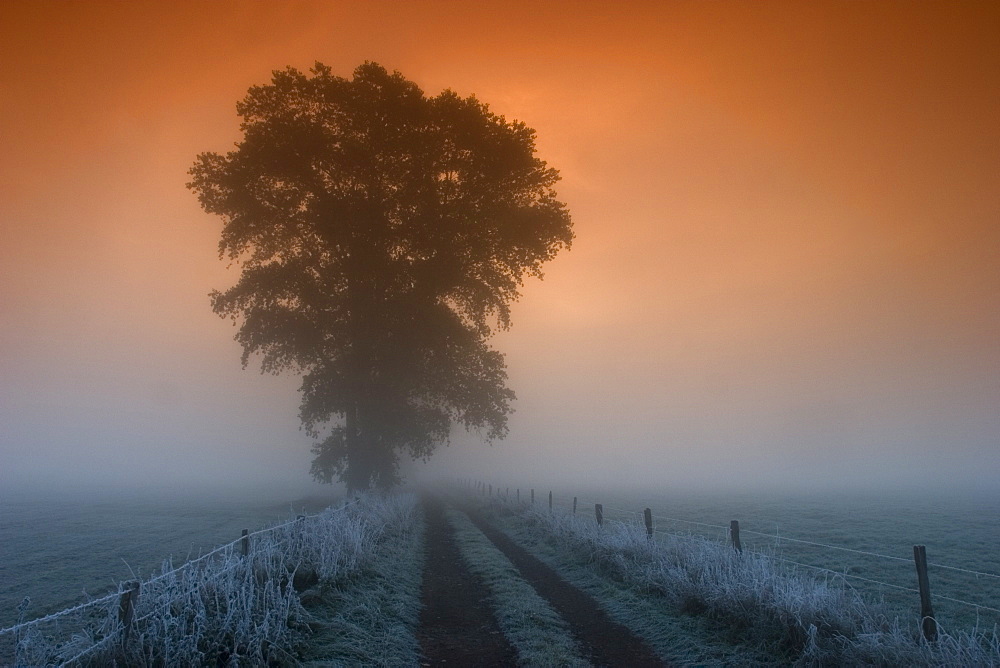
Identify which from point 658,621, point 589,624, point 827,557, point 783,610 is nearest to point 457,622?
point 589,624

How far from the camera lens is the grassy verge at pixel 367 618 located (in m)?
7.41

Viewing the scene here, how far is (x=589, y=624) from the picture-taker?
9492 mm

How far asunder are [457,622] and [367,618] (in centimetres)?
162

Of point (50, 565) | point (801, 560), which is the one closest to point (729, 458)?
point (801, 560)

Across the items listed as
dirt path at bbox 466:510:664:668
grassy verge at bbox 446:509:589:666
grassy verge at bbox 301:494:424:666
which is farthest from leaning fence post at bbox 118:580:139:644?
dirt path at bbox 466:510:664:668

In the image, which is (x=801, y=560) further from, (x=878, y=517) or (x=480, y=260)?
(x=878, y=517)

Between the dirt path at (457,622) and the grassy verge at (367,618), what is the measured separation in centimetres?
24

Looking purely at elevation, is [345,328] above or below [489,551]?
above

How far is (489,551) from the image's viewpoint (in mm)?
16547

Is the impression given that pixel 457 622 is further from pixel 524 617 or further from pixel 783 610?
pixel 783 610

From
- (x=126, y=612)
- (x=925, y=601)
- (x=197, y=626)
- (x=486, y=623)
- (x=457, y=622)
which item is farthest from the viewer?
(x=457, y=622)

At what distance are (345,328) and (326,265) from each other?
2.78m

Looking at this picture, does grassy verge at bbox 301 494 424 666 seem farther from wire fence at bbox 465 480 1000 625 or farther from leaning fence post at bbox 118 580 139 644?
wire fence at bbox 465 480 1000 625

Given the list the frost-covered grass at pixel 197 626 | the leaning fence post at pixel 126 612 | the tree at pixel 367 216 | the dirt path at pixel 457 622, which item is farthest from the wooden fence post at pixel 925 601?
the tree at pixel 367 216
